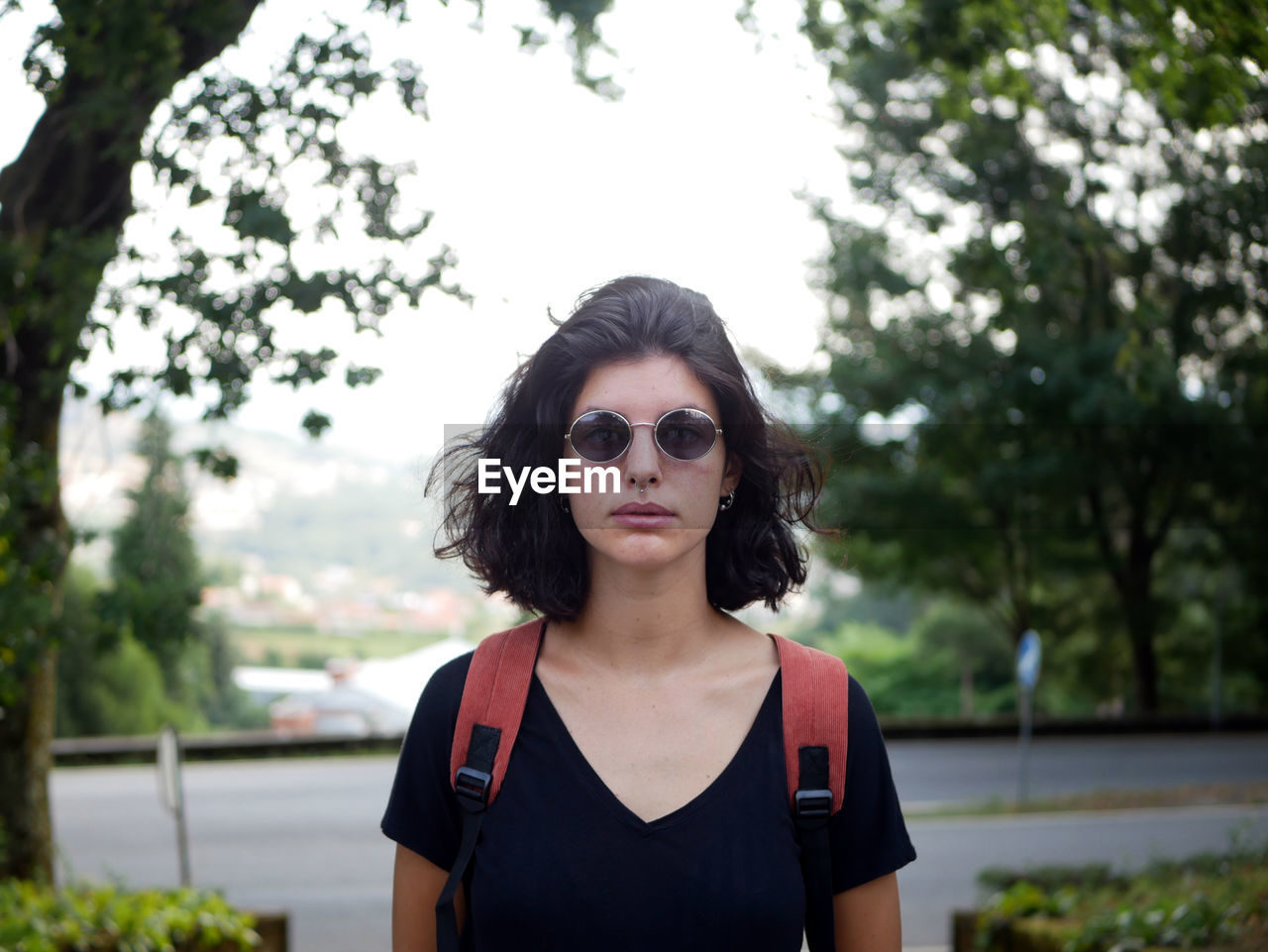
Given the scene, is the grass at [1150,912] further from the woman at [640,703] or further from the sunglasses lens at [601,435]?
the sunglasses lens at [601,435]

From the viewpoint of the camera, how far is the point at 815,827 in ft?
5.16

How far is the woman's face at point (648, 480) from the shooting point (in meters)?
1.59

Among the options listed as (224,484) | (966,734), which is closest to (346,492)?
(224,484)

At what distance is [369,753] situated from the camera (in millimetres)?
18125

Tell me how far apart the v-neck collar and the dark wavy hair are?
14 cm

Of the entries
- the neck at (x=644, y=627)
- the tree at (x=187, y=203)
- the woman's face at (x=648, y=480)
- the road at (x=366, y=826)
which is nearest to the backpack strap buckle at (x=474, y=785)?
the neck at (x=644, y=627)

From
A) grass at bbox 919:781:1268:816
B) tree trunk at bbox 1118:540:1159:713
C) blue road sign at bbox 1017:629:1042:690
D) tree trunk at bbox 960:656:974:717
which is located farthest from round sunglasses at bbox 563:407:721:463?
tree trunk at bbox 960:656:974:717

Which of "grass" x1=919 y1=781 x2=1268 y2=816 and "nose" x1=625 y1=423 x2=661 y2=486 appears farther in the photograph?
"grass" x1=919 y1=781 x2=1268 y2=816

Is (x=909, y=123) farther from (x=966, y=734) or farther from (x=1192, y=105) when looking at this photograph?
(x=1192, y=105)

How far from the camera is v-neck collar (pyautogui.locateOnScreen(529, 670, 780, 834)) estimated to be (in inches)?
61.0

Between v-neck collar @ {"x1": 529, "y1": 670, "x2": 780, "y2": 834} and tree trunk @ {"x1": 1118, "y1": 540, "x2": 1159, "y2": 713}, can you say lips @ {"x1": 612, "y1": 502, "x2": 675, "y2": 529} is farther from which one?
tree trunk @ {"x1": 1118, "y1": 540, "x2": 1159, "y2": 713}

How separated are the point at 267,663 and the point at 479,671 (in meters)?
23.0

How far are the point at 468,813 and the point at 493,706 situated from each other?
5.5 inches

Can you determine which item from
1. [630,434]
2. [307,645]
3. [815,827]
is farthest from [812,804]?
[307,645]
